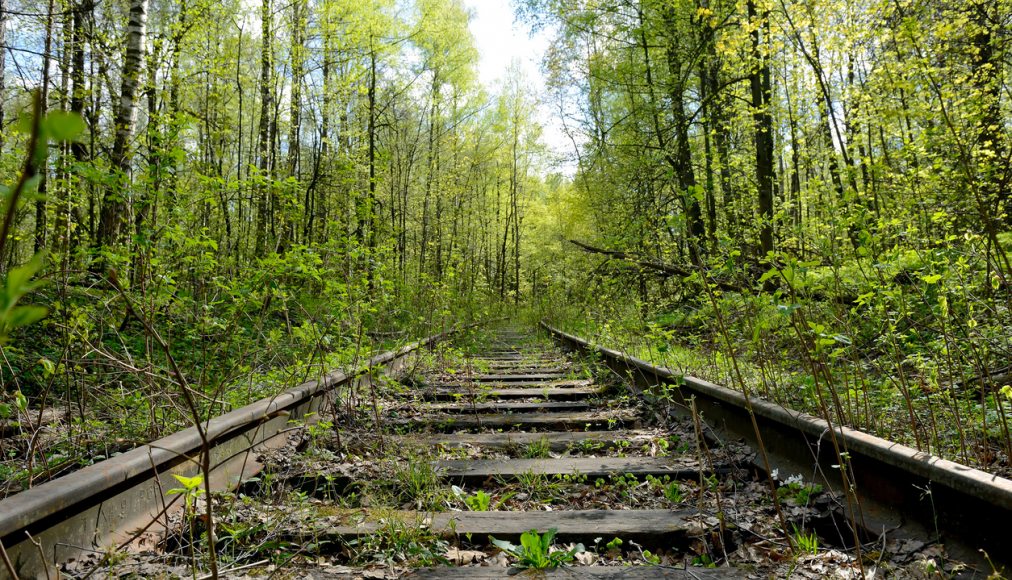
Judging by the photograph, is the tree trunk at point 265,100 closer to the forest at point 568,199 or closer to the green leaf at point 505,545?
the forest at point 568,199

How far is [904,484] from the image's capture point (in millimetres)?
2344

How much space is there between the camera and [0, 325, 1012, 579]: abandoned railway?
2.05 metres

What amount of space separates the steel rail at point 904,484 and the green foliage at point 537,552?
99 centimetres

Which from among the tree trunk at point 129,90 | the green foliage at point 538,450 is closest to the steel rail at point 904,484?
the green foliage at point 538,450

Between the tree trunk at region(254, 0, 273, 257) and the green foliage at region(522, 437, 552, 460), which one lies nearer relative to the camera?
the green foliage at region(522, 437, 552, 460)

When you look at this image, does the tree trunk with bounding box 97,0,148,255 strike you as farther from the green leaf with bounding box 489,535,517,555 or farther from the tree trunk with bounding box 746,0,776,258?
the tree trunk with bounding box 746,0,776,258

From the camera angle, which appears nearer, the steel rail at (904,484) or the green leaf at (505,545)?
the steel rail at (904,484)

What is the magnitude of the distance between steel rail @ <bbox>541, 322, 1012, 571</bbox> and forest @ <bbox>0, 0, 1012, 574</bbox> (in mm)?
275

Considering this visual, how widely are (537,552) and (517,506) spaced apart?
855mm

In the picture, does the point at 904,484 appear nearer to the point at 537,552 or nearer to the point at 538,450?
the point at 537,552

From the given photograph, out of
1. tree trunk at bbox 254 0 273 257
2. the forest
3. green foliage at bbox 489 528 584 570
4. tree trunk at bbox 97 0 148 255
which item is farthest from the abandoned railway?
tree trunk at bbox 254 0 273 257

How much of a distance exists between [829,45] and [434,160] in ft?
65.5

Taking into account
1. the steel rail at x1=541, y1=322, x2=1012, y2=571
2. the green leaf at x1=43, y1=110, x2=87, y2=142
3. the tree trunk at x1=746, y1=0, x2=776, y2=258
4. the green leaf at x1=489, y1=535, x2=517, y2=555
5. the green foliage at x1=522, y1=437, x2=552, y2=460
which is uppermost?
the tree trunk at x1=746, y1=0, x2=776, y2=258

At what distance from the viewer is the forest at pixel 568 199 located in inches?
132
